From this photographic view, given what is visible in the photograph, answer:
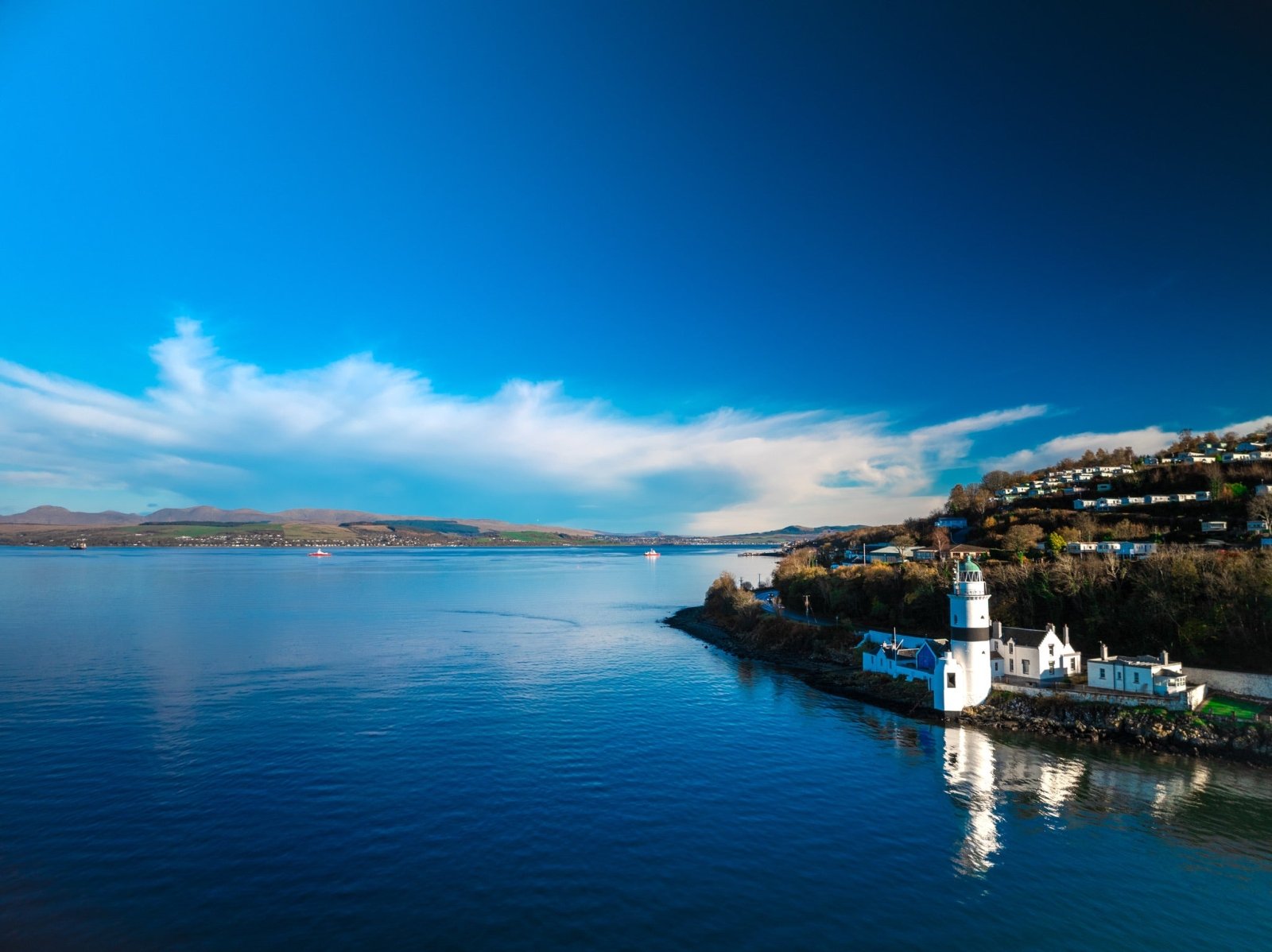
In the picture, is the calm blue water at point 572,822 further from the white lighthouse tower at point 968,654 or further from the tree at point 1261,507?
the tree at point 1261,507

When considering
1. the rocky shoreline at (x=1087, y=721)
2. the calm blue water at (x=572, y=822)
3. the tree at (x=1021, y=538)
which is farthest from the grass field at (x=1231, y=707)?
the tree at (x=1021, y=538)

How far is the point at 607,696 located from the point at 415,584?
376 feet

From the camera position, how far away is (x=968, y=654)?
151 feet

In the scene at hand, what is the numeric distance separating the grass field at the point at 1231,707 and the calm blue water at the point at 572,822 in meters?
5.81

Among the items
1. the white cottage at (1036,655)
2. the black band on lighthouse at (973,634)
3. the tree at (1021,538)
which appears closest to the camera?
the black band on lighthouse at (973,634)

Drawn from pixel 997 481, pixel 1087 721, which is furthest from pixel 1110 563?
pixel 997 481

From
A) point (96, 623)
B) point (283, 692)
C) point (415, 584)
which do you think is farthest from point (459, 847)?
point (415, 584)

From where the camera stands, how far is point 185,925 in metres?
19.1

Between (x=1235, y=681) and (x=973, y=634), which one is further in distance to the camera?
(x=973, y=634)

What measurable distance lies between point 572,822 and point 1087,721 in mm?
34153

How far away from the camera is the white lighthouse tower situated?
45.2 meters

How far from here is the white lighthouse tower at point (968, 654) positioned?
45250 mm

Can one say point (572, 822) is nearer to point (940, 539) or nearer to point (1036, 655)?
point (1036, 655)

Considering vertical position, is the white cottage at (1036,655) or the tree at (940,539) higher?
the tree at (940,539)
